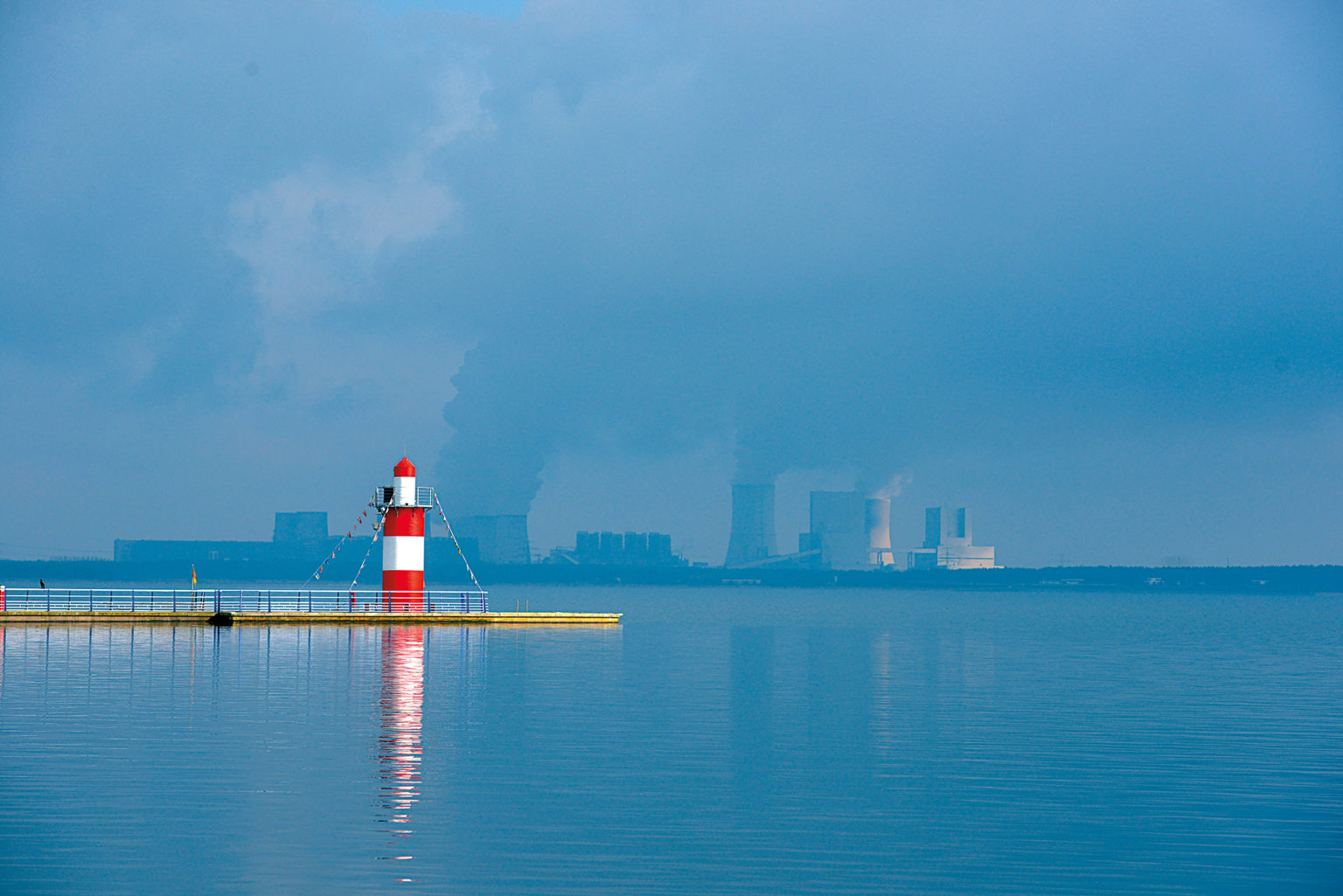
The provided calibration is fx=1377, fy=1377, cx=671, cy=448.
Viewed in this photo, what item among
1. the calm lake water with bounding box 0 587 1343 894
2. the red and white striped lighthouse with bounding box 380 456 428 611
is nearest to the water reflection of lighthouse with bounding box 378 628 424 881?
the calm lake water with bounding box 0 587 1343 894

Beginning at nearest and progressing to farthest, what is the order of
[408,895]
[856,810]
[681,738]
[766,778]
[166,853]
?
[408,895] < [166,853] < [856,810] < [766,778] < [681,738]

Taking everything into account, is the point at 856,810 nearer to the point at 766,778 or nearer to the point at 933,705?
the point at 766,778

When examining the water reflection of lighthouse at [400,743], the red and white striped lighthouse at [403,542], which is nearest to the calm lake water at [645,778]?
the water reflection of lighthouse at [400,743]

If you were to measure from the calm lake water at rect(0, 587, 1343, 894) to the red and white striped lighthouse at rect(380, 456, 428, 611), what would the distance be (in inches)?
573

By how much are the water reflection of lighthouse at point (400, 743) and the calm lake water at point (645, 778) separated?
123 mm

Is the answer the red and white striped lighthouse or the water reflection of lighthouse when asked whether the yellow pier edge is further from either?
the water reflection of lighthouse

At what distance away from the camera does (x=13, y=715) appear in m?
37.7

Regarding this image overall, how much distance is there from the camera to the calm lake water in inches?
829

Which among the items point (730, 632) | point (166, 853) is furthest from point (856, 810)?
point (730, 632)

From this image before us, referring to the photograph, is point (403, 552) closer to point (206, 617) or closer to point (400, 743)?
point (206, 617)

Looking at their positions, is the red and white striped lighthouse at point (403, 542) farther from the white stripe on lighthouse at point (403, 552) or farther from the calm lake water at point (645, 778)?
the calm lake water at point (645, 778)

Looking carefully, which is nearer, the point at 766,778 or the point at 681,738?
the point at 766,778

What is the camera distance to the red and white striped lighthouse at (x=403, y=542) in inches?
2938

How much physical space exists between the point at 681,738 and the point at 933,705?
43.6 feet
